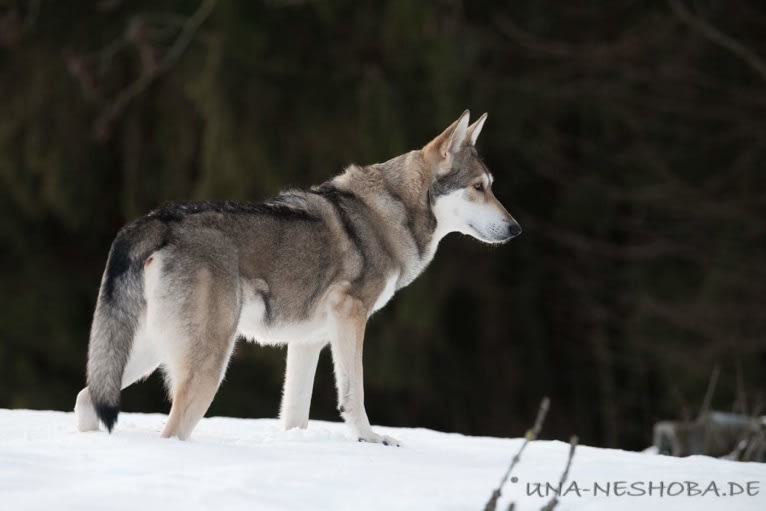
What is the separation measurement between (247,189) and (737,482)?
774cm

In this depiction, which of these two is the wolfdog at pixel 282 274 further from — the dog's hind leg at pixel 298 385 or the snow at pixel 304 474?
the snow at pixel 304 474

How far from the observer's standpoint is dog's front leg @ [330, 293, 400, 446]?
211 inches

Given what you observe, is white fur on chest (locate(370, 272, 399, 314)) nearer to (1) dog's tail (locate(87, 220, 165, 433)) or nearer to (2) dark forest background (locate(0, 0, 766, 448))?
(1) dog's tail (locate(87, 220, 165, 433))

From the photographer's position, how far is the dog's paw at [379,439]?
5.30 metres

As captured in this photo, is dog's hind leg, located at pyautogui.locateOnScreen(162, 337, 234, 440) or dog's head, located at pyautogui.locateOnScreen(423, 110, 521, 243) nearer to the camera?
dog's hind leg, located at pyautogui.locateOnScreen(162, 337, 234, 440)

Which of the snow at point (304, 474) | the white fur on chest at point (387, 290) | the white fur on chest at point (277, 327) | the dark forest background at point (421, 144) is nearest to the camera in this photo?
the snow at point (304, 474)

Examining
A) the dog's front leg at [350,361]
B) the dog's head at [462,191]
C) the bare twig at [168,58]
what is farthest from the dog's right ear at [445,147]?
the bare twig at [168,58]

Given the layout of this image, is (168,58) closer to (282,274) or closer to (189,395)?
(282,274)

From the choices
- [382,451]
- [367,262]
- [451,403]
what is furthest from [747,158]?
[382,451]

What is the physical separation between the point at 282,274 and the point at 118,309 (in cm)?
78

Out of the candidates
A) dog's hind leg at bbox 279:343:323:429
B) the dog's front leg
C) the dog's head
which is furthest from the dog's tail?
the dog's head

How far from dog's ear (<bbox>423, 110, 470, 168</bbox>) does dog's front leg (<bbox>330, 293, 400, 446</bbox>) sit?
39.6 inches

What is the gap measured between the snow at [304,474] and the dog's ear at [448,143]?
5.26 ft

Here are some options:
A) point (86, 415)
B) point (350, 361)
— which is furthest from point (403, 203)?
point (86, 415)
